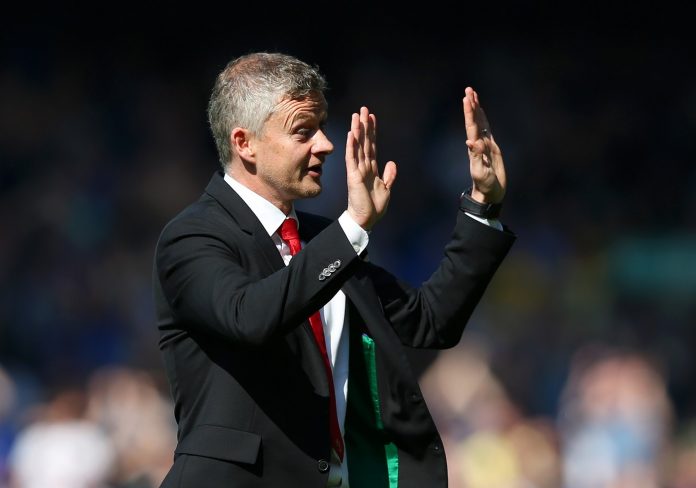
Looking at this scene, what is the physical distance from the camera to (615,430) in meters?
6.05

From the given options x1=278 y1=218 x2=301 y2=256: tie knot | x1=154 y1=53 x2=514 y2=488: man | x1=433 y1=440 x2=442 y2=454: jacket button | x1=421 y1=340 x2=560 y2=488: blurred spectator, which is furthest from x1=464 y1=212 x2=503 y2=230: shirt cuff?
x1=421 y1=340 x2=560 y2=488: blurred spectator

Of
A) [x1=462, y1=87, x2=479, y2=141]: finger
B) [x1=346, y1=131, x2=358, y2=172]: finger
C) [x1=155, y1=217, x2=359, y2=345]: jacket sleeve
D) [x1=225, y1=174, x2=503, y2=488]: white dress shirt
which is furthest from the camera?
[x1=462, y1=87, x2=479, y2=141]: finger

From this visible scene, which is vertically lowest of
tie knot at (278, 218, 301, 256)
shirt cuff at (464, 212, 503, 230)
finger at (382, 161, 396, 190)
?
tie knot at (278, 218, 301, 256)

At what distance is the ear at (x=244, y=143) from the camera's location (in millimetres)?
2889

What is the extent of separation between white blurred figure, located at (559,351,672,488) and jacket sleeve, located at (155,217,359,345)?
3.71m

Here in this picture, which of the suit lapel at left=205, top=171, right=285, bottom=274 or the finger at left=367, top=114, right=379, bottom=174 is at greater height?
the finger at left=367, top=114, right=379, bottom=174

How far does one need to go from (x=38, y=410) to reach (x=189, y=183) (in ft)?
5.11

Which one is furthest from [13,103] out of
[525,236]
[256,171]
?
[256,171]

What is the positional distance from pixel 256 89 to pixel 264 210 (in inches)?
10.4

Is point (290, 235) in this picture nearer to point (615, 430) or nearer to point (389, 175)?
point (389, 175)

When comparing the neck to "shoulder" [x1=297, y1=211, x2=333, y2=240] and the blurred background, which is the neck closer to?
"shoulder" [x1=297, y1=211, x2=333, y2=240]

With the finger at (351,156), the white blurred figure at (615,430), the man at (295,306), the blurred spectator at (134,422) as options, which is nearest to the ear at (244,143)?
the man at (295,306)

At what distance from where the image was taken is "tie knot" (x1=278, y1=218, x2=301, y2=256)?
2.91 metres

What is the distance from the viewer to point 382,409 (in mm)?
2869
